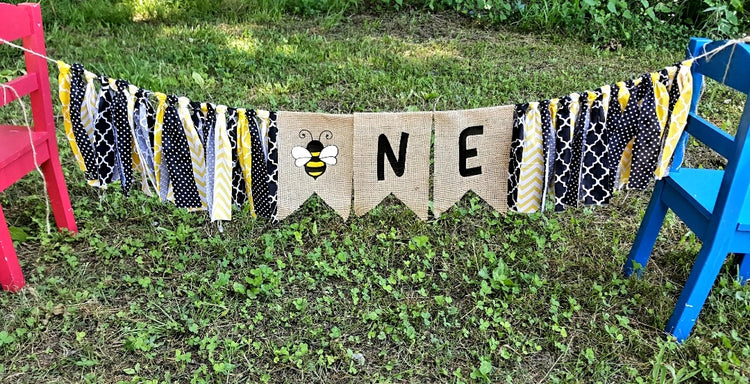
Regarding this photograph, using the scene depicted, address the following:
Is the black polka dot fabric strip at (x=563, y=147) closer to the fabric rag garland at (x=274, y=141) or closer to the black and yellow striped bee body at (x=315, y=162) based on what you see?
the fabric rag garland at (x=274, y=141)

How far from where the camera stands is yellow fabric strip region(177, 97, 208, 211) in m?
2.30

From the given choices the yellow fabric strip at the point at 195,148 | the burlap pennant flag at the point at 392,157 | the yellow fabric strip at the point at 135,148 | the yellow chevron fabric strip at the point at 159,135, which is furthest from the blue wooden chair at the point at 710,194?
the yellow fabric strip at the point at 135,148

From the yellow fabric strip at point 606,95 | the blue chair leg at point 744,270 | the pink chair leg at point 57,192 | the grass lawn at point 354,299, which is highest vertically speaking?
the yellow fabric strip at point 606,95

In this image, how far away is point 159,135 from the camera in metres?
2.37

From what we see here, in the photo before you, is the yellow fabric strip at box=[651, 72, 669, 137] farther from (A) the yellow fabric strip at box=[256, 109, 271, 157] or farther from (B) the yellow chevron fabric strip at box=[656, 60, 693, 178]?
(A) the yellow fabric strip at box=[256, 109, 271, 157]

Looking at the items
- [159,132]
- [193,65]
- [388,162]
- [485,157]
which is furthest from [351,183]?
[193,65]

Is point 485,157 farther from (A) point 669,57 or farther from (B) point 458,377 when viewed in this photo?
A: (A) point 669,57

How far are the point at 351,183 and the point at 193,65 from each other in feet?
10.1

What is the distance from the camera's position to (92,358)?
2.35 meters

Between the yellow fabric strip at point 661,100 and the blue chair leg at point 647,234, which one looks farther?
the blue chair leg at point 647,234

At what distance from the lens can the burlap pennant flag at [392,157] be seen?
2.24m

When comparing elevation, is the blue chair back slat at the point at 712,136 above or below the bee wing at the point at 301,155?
above

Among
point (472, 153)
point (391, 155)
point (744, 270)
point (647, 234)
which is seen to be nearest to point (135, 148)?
point (391, 155)

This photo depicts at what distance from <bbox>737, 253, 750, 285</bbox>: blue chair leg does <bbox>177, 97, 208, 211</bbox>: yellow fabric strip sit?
2.33 meters
